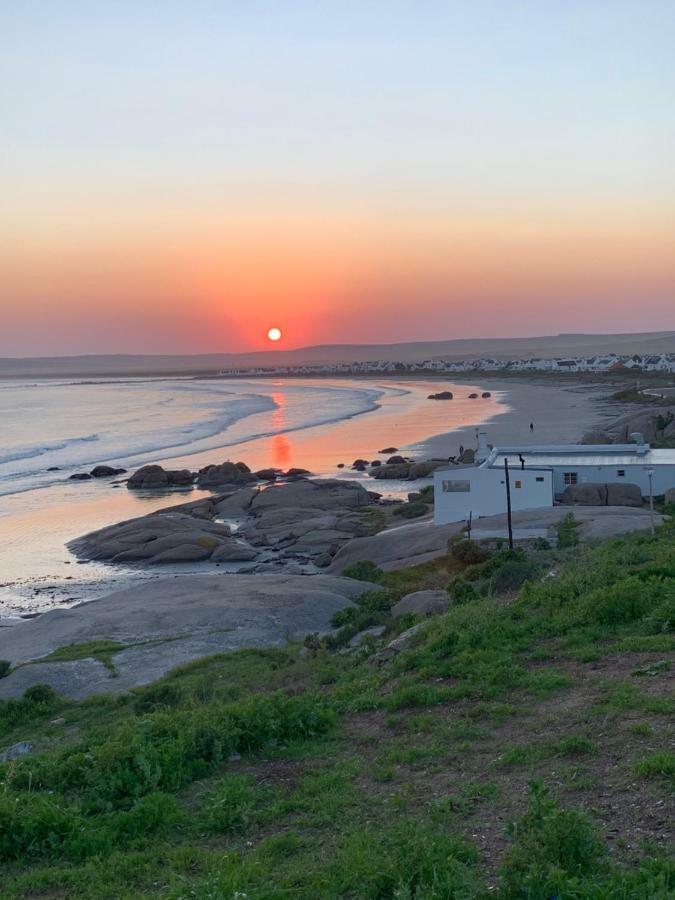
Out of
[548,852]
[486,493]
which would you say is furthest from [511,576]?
[486,493]

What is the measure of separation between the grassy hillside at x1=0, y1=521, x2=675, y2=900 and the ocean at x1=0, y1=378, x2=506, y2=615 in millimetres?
21212

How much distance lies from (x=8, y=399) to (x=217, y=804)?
171513 millimetres

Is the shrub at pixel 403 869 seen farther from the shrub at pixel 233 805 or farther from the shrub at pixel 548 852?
the shrub at pixel 233 805

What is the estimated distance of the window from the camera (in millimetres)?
38406

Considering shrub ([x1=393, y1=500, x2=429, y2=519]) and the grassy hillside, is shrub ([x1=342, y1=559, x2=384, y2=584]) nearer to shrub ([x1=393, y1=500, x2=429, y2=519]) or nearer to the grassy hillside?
shrub ([x1=393, y1=500, x2=429, y2=519])

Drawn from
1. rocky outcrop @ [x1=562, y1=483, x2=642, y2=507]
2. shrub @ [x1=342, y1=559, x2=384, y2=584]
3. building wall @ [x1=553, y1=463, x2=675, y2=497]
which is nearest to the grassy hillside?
shrub @ [x1=342, y1=559, x2=384, y2=584]

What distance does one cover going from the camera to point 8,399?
170125 mm

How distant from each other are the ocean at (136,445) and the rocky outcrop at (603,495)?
14.2m

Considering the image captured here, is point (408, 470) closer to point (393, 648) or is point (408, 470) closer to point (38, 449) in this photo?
point (38, 449)

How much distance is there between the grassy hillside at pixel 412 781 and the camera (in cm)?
752

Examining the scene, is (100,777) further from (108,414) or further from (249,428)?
(108,414)

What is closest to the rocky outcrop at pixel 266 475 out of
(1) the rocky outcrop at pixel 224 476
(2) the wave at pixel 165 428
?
(1) the rocky outcrop at pixel 224 476

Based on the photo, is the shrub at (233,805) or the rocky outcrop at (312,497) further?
the rocky outcrop at (312,497)

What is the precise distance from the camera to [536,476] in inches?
1533
